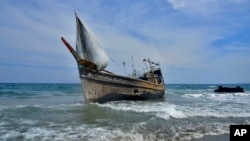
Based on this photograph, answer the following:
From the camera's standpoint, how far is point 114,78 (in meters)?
21.2

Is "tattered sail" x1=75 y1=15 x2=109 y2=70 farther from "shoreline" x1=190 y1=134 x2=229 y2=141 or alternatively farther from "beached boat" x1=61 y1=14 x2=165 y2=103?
"shoreline" x1=190 y1=134 x2=229 y2=141

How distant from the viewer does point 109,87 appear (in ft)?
69.2

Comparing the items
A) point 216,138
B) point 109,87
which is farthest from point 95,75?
point 216,138

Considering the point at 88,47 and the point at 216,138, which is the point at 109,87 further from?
the point at 216,138

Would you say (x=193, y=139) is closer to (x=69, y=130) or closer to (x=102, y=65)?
(x=69, y=130)

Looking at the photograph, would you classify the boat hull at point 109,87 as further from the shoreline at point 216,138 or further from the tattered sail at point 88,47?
the shoreline at point 216,138

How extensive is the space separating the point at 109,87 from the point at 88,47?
3.54m

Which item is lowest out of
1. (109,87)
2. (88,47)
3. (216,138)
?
(216,138)

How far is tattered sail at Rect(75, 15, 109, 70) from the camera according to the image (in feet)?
68.0

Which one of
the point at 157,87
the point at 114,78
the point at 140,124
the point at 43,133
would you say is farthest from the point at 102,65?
the point at 43,133

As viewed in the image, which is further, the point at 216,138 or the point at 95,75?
the point at 95,75

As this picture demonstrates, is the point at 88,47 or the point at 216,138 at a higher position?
the point at 88,47

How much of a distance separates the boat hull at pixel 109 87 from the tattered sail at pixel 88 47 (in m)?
0.96

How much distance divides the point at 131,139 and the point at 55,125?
3721 mm
